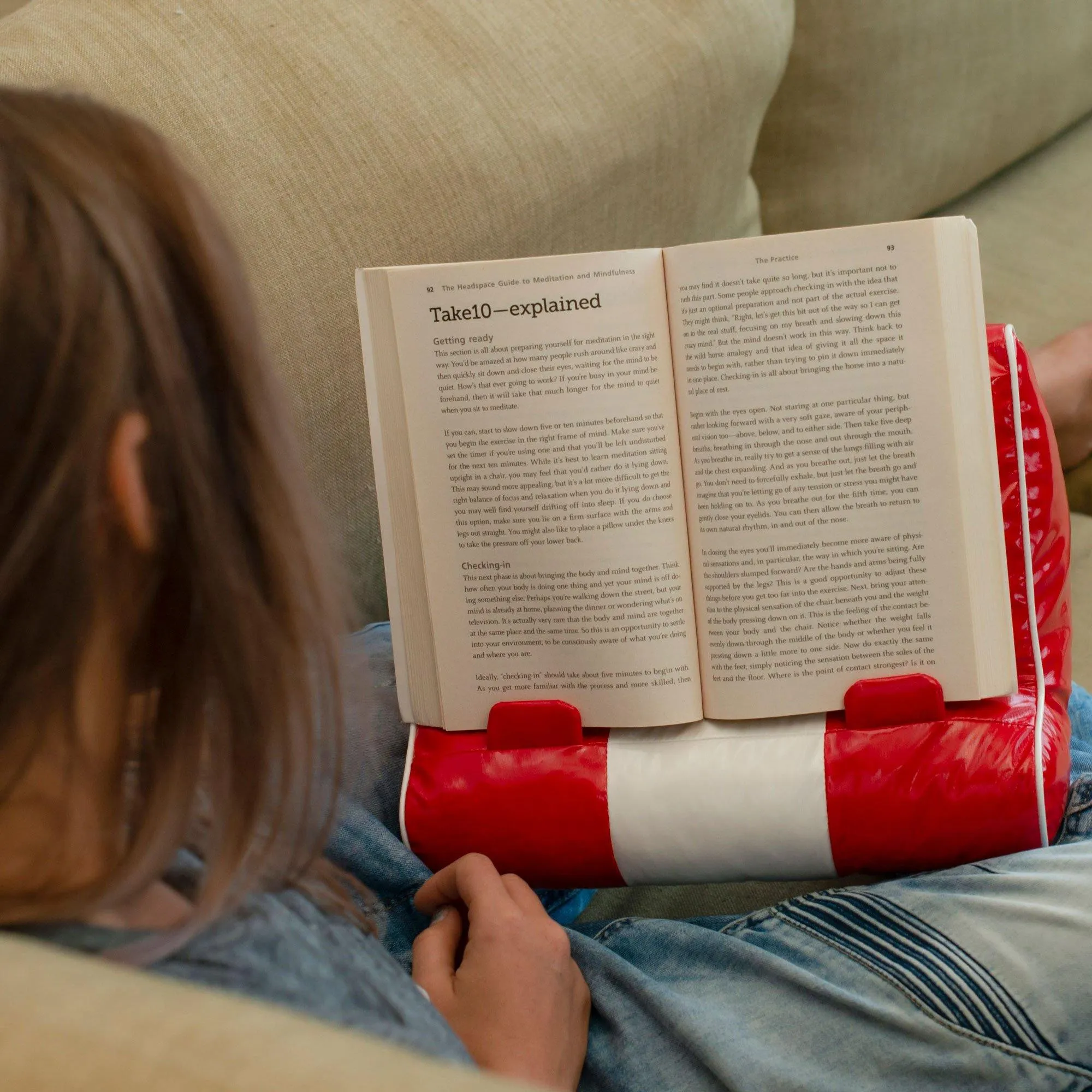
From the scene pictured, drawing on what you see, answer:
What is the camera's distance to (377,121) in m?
0.84

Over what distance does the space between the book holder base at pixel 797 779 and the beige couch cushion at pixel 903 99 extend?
529mm

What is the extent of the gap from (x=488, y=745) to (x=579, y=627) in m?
0.10

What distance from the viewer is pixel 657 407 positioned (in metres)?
0.70

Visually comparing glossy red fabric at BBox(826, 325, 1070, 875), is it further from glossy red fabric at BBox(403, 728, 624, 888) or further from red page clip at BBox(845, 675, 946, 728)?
glossy red fabric at BBox(403, 728, 624, 888)

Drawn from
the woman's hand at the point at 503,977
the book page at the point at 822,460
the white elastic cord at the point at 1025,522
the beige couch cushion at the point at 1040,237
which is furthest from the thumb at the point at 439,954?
the beige couch cushion at the point at 1040,237

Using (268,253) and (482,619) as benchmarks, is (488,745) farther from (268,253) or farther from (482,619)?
(268,253)

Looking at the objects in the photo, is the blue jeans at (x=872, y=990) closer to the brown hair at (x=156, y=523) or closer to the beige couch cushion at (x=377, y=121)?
the brown hair at (x=156, y=523)

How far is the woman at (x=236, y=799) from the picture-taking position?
17.7 inches

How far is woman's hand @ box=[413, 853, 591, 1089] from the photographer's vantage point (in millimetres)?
623

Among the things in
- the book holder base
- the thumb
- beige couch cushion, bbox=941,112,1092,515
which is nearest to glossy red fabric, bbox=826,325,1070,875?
the book holder base

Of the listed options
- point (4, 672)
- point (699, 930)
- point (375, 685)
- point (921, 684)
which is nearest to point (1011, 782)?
point (921, 684)

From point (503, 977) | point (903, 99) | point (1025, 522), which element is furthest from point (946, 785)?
point (903, 99)

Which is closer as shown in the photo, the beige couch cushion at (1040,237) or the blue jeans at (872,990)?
the blue jeans at (872,990)

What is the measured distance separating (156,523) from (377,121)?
0.45m
